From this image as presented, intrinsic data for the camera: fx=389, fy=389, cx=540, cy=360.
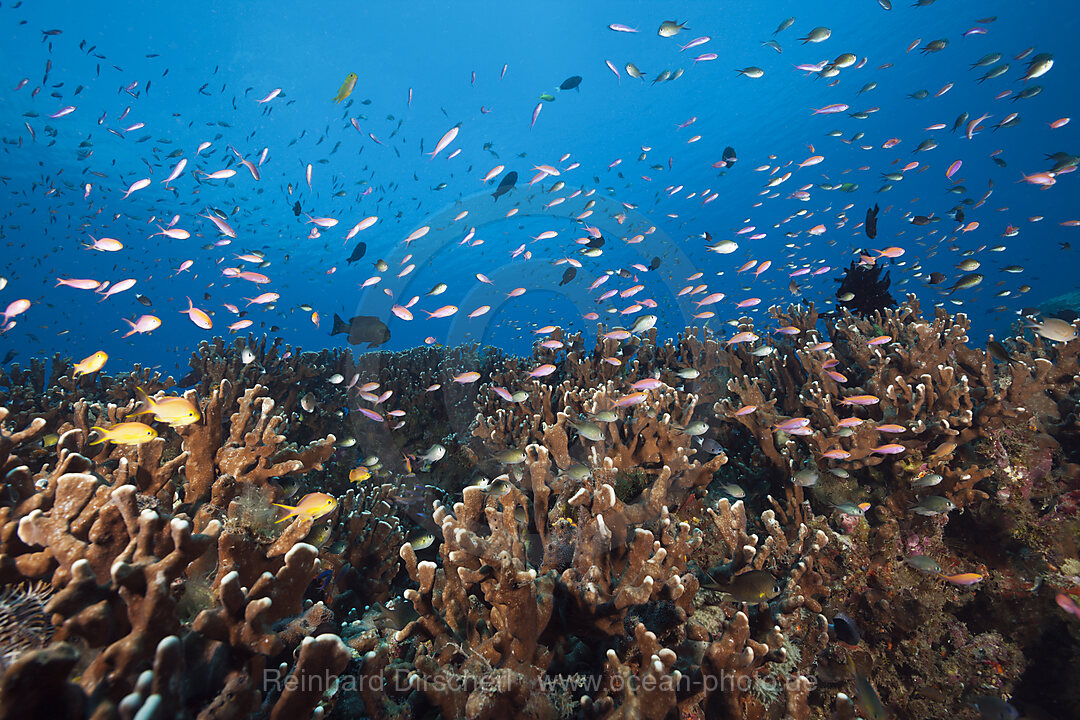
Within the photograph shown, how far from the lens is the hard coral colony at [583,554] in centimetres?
173

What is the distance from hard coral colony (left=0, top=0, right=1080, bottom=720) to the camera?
1.73 m

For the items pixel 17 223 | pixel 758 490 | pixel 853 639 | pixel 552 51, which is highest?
pixel 552 51

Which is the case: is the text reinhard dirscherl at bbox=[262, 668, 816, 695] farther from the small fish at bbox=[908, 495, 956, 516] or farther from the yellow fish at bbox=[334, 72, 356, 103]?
the yellow fish at bbox=[334, 72, 356, 103]

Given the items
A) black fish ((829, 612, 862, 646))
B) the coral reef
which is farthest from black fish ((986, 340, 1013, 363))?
black fish ((829, 612, 862, 646))

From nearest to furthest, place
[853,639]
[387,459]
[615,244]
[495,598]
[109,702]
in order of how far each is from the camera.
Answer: [109,702], [495,598], [853,639], [387,459], [615,244]

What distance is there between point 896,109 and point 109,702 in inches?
2188

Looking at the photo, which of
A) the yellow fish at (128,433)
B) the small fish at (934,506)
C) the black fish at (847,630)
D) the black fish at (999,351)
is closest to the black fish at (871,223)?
the black fish at (999,351)

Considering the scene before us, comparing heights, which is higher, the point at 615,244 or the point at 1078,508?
the point at 615,244

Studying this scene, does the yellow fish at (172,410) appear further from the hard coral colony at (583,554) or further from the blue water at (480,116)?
the blue water at (480,116)

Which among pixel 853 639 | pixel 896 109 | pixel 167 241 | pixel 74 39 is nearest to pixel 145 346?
pixel 167 241

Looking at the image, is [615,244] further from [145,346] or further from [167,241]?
[145,346]

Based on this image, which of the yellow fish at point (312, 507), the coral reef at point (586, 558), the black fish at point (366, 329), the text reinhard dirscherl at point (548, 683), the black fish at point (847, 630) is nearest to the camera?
the coral reef at point (586, 558)

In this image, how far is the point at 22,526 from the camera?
1.79 metres

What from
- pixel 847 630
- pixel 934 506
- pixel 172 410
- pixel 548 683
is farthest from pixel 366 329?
pixel 934 506
